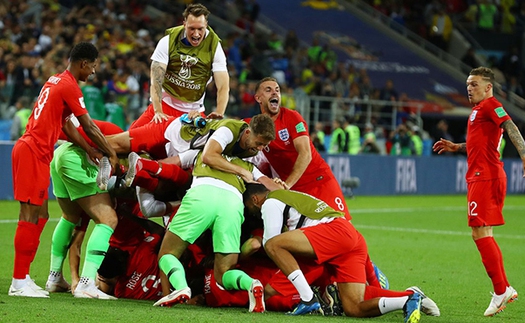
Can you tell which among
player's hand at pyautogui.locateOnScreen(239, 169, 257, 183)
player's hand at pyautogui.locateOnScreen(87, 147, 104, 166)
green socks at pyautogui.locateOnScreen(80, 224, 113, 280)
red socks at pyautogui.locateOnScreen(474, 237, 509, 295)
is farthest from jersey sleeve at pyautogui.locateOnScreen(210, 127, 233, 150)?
red socks at pyautogui.locateOnScreen(474, 237, 509, 295)

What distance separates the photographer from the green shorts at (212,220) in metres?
7.71

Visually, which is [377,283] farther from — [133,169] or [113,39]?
[113,39]

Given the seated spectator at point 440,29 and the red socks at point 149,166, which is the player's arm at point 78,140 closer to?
the red socks at point 149,166

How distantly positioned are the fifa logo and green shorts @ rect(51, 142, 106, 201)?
2.03 meters

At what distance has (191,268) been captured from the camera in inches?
329

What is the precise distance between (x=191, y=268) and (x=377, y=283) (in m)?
1.79

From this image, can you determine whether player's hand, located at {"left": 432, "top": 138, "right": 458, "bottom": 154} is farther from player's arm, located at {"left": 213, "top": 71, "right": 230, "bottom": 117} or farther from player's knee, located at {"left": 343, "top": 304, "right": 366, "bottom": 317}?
player's arm, located at {"left": 213, "top": 71, "right": 230, "bottom": 117}

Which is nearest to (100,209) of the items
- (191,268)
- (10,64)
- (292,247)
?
(191,268)

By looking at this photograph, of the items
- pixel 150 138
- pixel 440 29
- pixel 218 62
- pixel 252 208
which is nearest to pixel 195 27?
pixel 218 62

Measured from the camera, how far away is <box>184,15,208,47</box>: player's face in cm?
973

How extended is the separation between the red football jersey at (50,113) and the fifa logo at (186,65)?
2.29 m

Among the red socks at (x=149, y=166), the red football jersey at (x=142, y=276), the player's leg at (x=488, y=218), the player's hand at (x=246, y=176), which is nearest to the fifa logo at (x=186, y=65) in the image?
the red socks at (x=149, y=166)

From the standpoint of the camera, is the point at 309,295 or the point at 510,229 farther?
the point at 510,229

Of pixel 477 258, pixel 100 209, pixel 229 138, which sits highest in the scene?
pixel 229 138
